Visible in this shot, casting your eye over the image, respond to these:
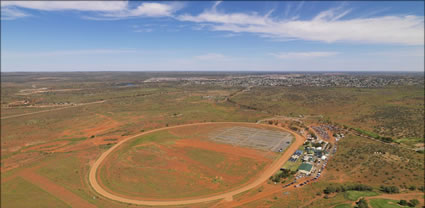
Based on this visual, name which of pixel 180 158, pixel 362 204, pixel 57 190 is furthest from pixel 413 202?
pixel 57 190

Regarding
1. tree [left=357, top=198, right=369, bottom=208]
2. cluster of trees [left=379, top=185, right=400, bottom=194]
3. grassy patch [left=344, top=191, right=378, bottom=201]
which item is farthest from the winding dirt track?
cluster of trees [left=379, top=185, right=400, bottom=194]

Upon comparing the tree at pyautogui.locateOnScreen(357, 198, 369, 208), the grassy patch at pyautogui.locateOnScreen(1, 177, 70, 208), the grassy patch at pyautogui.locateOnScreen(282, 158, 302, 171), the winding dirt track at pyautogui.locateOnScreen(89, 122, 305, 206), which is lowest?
the winding dirt track at pyautogui.locateOnScreen(89, 122, 305, 206)

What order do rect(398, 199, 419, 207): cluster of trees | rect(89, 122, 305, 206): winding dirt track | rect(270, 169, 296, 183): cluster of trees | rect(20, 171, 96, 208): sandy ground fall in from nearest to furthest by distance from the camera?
rect(20, 171, 96, 208): sandy ground < rect(398, 199, 419, 207): cluster of trees < rect(89, 122, 305, 206): winding dirt track < rect(270, 169, 296, 183): cluster of trees

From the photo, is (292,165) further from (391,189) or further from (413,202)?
(413,202)

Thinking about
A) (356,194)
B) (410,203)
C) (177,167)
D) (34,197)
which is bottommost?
(177,167)

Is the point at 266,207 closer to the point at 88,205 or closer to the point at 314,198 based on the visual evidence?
the point at 314,198

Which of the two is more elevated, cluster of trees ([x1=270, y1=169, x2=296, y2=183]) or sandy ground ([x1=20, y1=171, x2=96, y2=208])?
sandy ground ([x1=20, y1=171, x2=96, y2=208])

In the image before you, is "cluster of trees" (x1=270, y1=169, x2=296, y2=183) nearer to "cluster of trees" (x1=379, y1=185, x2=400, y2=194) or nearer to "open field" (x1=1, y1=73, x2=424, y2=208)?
"open field" (x1=1, y1=73, x2=424, y2=208)

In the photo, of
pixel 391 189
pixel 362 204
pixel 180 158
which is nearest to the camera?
pixel 362 204

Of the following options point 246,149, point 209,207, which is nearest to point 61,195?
point 209,207
